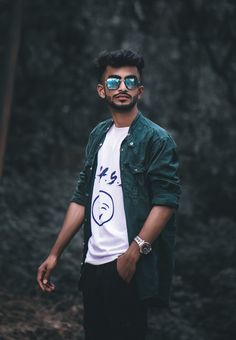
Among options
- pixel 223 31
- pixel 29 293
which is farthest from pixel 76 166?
pixel 29 293

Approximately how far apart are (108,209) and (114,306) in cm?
60

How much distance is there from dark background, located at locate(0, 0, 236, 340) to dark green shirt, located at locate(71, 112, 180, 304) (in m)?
4.30

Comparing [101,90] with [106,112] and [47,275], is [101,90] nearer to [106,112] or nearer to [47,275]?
[47,275]

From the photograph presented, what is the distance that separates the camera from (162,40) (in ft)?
43.9

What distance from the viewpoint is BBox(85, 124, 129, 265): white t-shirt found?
3.61 m

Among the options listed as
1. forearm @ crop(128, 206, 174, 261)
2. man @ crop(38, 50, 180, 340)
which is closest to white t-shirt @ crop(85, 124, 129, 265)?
man @ crop(38, 50, 180, 340)

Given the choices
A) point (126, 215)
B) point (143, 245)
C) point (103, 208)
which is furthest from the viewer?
point (103, 208)

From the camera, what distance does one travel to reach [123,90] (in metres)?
3.77

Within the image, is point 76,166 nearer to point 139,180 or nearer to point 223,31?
point 223,31

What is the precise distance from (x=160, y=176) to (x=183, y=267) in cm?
522

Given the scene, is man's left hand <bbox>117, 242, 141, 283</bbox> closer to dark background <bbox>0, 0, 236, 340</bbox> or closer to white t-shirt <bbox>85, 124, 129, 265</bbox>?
white t-shirt <bbox>85, 124, 129, 265</bbox>

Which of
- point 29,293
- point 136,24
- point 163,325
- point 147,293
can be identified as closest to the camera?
point 147,293

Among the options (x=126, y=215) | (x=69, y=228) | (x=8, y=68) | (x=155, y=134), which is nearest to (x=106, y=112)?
(x=8, y=68)

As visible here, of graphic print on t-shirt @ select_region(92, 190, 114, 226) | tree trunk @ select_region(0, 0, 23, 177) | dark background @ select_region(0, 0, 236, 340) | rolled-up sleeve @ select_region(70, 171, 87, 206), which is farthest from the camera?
tree trunk @ select_region(0, 0, 23, 177)
